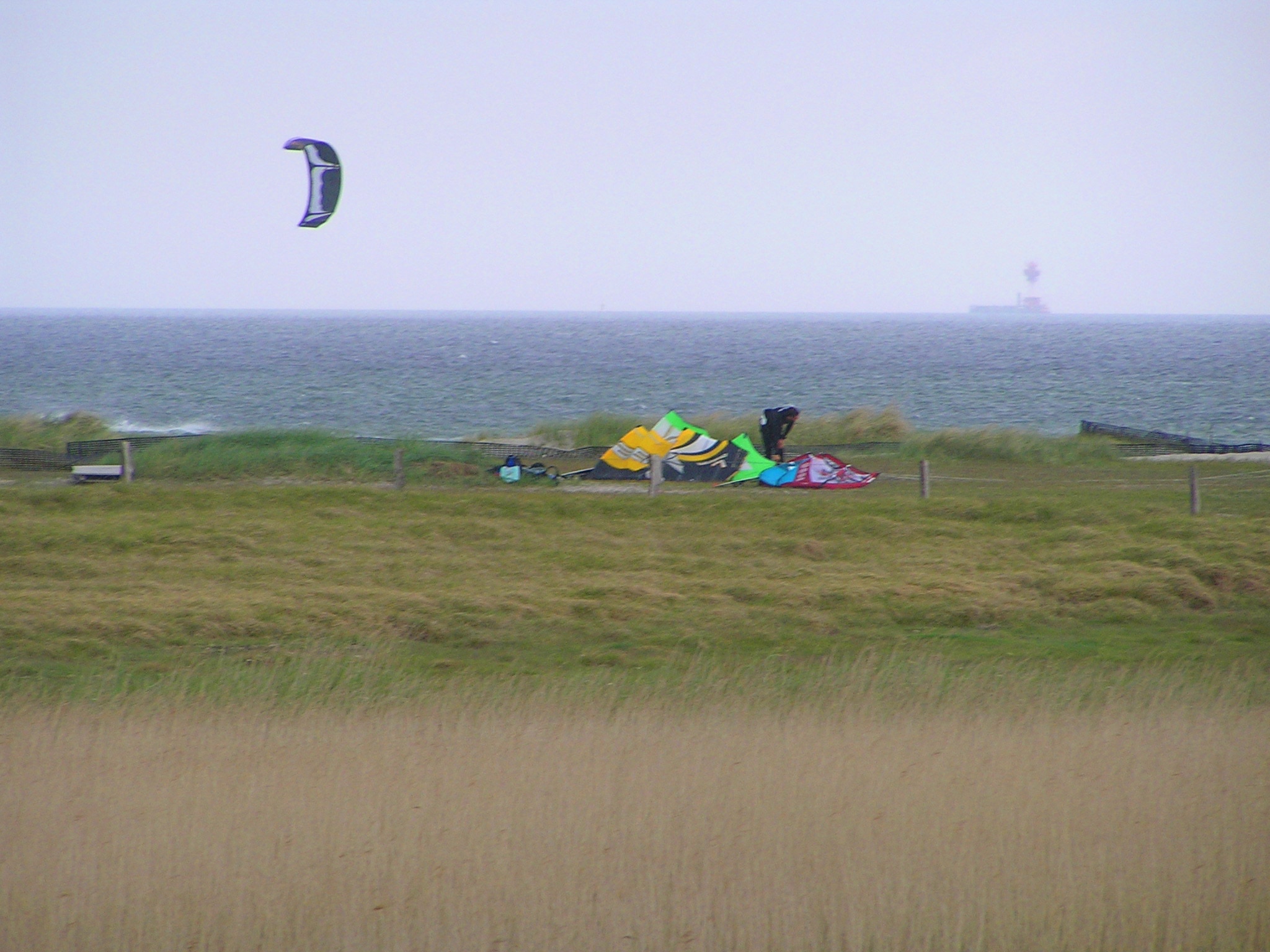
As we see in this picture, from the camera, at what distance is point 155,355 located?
10400 centimetres

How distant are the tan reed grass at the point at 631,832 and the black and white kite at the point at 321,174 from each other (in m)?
11.3

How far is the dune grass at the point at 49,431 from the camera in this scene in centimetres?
2835

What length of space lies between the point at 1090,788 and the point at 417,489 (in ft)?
48.3

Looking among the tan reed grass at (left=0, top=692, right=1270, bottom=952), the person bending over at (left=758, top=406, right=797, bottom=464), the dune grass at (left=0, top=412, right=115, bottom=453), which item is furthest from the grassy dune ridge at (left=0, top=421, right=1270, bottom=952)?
the dune grass at (left=0, top=412, right=115, bottom=453)

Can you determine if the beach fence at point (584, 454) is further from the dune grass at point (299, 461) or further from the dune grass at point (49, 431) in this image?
the dune grass at point (49, 431)

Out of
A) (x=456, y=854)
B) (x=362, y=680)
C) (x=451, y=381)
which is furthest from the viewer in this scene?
(x=451, y=381)

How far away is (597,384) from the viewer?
74.2 metres

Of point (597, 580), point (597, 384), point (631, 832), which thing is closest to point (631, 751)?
point (631, 832)

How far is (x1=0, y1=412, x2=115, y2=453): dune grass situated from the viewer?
2835cm

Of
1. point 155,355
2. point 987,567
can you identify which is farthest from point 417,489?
point 155,355

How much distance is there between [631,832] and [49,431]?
2982 cm

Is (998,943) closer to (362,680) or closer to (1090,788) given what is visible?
(1090,788)

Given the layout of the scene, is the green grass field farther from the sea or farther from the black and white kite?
the sea

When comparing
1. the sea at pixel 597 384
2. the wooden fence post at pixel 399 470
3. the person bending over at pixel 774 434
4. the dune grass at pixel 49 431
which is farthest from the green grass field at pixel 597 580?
the sea at pixel 597 384
